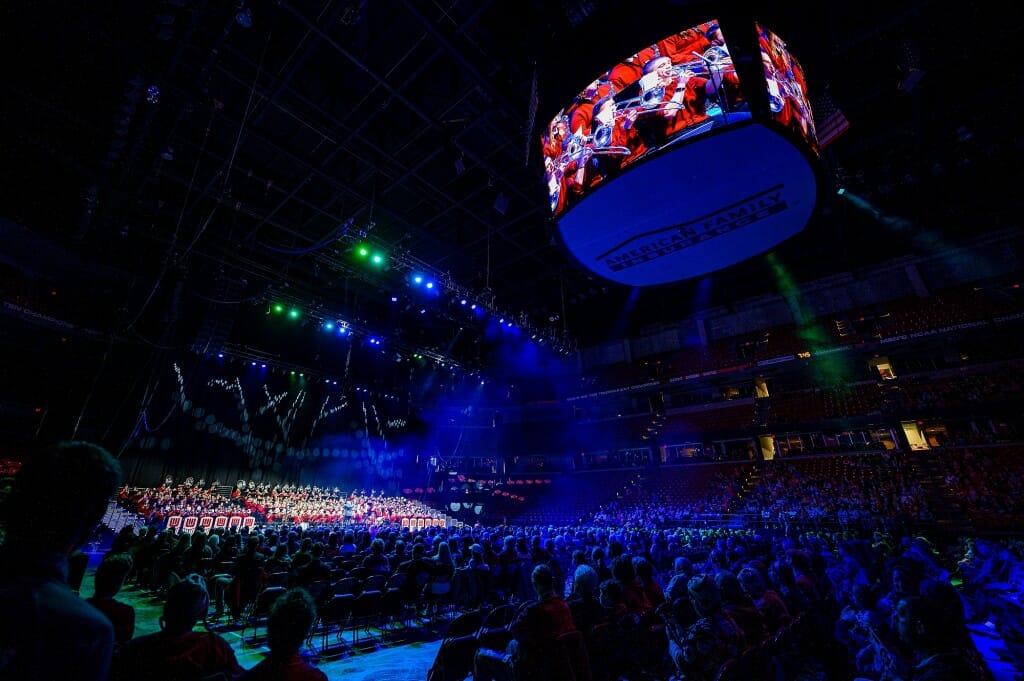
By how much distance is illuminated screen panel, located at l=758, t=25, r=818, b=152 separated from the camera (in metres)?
4.73

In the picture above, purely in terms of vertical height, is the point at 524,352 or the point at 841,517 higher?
the point at 524,352

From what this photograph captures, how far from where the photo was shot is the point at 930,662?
2016 mm

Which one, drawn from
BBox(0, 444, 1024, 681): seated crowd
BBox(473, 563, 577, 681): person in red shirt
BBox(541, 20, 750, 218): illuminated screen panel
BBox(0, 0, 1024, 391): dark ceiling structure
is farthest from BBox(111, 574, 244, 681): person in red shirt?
BBox(0, 0, 1024, 391): dark ceiling structure

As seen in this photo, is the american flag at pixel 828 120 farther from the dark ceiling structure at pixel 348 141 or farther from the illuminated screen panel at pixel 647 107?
the illuminated screen panel at pixel 647 107

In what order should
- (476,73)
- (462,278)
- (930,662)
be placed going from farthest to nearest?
(462,278), (476,73), (930,662)

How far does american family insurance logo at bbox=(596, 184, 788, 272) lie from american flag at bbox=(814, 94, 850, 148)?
3466mm

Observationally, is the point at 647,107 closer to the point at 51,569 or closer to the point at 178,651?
the point at 51,569

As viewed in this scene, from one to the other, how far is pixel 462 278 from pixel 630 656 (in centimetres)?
1495

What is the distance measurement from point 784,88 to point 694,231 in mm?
2087

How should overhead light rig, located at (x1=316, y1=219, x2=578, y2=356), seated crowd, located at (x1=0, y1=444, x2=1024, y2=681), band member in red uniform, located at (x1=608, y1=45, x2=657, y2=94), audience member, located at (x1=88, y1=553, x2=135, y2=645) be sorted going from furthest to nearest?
overhead light rig, located at (x1=316, y1=219, x2=578, y2=356) → band member in red uniform, located at (x1=608, y1=45, x2=657, y2=94) → audience member, located at (x1=88, y1=553, x2=135, y2=645) → seated crowd, located at (x1=0, y1=444, x2=1024, y2=681)

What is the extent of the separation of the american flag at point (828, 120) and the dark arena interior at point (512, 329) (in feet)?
0.41

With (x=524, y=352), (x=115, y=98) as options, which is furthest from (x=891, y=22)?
(x=524, y=352)

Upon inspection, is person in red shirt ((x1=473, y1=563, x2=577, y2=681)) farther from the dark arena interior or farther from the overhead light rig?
the overhead light rig

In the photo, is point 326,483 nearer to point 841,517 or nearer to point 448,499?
point 448,499
